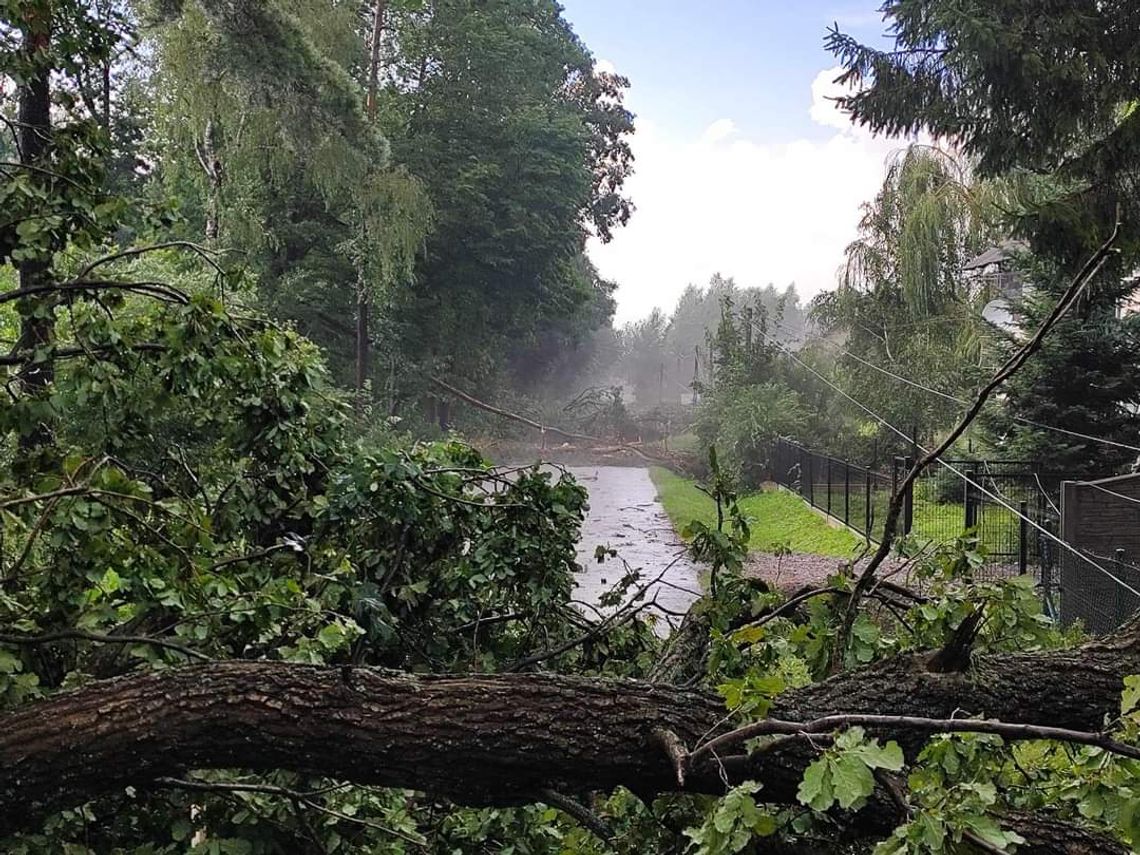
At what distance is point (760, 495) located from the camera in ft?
54.9

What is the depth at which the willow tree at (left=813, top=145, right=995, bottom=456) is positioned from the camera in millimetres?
15336

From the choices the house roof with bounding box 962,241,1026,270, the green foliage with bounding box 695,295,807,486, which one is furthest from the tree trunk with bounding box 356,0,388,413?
the house roof with bounding box 962,241,1026,270

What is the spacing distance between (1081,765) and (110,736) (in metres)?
1.66

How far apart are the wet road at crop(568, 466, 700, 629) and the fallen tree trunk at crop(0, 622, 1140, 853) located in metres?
3.39

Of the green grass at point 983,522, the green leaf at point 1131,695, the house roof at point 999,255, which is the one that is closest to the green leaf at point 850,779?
the green leaf at point 1131,695

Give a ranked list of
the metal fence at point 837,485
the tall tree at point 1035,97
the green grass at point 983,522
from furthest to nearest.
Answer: the metal fence at point 837,485
the green grass at point 983,522
the tall tree at point 1035,97

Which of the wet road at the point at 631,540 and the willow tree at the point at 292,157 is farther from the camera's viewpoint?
the willow tree at the point at 292,157

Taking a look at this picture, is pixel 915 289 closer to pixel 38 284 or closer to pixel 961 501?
pixel 961 501

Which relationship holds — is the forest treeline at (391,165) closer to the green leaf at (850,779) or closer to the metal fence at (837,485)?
the metal fence at (837,485)

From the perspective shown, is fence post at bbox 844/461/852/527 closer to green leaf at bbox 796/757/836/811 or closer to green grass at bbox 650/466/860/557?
green grass at bbox 650/466/860/557

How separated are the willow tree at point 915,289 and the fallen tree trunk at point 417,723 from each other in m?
13.9

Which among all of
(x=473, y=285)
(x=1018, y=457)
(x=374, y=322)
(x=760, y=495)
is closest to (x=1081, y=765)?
(x=1018, y=457)

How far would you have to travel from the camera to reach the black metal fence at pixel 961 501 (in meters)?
8.17

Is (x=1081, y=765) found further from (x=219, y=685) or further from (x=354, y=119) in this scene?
(x=354, y=119)
